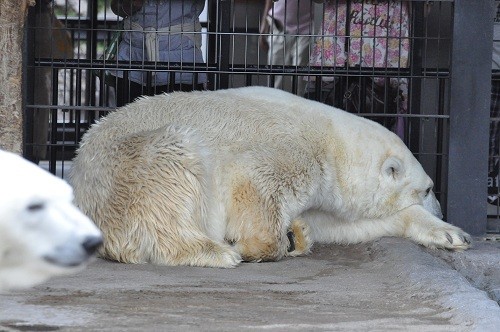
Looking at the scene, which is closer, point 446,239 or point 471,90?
point 446,239

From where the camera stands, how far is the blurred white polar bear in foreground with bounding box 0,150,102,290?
2.74 meters

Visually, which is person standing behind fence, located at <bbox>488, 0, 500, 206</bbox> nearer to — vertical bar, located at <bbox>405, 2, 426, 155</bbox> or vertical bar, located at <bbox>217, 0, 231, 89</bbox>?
vertical bar, located at <bbox>405, 2, 426, 155</bbox>

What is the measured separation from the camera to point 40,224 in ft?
9.09

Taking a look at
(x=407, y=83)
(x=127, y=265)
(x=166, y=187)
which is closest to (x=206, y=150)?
(x=166, y=187)

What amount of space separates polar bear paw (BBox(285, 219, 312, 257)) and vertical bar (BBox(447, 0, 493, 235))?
4.48 feet

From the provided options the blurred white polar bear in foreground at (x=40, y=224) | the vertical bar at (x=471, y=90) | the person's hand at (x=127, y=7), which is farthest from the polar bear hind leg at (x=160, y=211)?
the blurred white polar bear in foreground at (x=40, y=224)

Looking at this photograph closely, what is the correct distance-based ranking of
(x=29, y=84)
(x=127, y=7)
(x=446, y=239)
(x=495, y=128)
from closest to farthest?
(x=446, y=239), (x=29, y=84), (x=127, y=7), (x=495, y=128)

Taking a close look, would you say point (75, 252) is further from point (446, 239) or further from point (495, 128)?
point (495, 128)

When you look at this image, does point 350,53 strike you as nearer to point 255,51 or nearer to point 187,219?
point 255,51

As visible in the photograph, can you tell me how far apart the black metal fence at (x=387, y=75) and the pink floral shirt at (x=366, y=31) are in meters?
0.01

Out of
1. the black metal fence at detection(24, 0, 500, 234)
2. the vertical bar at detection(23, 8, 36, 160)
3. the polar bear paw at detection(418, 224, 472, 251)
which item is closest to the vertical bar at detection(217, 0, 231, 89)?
the black metal fence at detection(24, 0, 500, 234)

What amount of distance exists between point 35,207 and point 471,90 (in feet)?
15.4

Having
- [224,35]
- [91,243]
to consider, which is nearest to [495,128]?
[224,35]

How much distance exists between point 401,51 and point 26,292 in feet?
12.7
